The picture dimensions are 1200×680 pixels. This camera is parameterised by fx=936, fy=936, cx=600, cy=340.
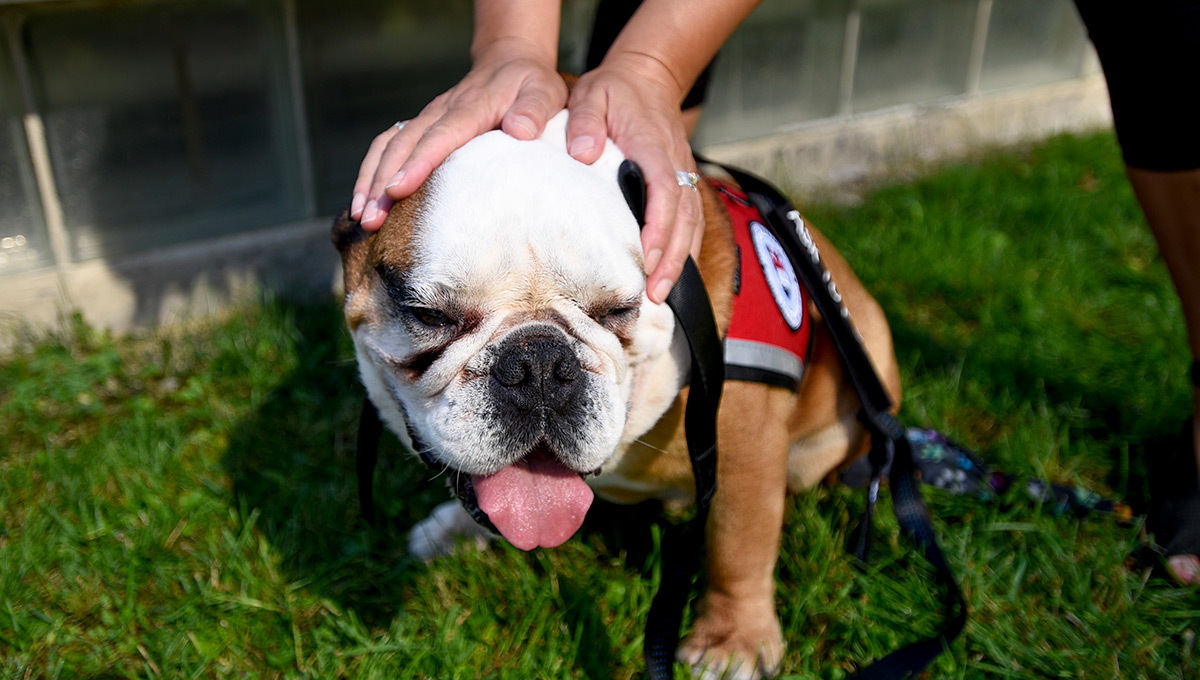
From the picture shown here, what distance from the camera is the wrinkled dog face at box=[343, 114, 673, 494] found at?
1.54 meters

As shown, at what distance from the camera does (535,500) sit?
170 centimetres

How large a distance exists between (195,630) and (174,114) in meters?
2.07

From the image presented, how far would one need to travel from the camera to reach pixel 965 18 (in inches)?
192

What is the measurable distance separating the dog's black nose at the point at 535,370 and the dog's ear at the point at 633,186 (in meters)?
0.28

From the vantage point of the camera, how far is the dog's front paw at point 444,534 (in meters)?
2.32

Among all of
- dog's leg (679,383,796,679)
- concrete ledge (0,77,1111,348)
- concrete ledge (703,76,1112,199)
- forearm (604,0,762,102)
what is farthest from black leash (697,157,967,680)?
concrete ledge (703,76,1112,199)

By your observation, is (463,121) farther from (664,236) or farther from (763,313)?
(763,313)

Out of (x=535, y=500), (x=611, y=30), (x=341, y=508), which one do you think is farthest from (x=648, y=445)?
(x=611, y=30)

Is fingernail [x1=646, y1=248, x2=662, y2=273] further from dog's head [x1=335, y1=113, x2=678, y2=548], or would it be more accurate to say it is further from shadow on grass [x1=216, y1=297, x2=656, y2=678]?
shadow on grass [x1=216, y1=297, x2=656, y2=678]

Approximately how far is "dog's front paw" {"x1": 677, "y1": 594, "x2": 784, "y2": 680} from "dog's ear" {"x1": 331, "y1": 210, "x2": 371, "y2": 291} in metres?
1.04

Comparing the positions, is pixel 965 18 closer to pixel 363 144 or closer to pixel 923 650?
pixel 363 144

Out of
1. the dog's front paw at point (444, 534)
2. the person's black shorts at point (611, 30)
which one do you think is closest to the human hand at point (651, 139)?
the person's black shorts at point (611, 30)

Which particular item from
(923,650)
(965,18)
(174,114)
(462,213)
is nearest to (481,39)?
(462,213)

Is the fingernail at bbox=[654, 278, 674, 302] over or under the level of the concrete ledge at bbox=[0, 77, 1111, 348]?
over
